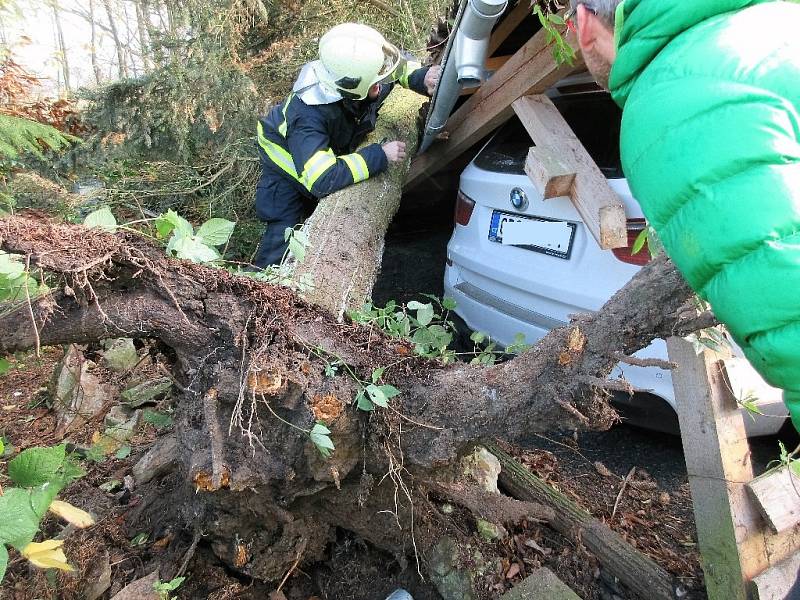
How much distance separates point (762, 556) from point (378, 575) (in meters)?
1.58

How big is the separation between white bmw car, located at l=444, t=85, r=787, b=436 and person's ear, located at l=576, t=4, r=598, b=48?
5.10 ft

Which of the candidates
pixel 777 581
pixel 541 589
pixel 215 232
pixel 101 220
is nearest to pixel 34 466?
pixel 101 220

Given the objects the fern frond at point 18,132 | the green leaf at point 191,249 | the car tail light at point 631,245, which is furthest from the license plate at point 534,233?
the fern frond at point 18,132

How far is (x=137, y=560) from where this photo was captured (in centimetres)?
231

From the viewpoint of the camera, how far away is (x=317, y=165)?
3.26 meters

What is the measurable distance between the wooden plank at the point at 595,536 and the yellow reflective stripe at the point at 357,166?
5.84 feet

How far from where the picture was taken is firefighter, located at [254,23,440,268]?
326 centimetres

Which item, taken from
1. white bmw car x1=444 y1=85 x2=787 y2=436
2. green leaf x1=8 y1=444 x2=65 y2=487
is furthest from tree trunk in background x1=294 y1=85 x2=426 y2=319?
green leaf x1=8 y1=444 x2=65 y2=487

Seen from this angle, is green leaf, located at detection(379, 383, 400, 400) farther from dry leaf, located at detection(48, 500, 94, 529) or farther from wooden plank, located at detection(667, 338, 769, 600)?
wooden plank, located at detection(667, 338, 769, 600)

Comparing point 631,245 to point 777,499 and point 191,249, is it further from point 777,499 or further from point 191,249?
point 191,249

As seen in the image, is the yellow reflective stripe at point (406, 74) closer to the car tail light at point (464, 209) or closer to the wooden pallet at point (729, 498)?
the car tail light at point (464, 209)

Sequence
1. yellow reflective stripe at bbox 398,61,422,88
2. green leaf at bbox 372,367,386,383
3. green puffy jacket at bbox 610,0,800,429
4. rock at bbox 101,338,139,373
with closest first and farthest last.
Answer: green puffy jacket at bbox 610,0,800,429
green leaf at bbox 372,367,386,383
rock at bbox 101,338,139,373
yellow reflective stripe at bbox 398,61,422,88

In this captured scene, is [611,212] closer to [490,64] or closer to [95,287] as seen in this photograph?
[95,287]

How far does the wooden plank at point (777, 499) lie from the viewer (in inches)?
80.8
